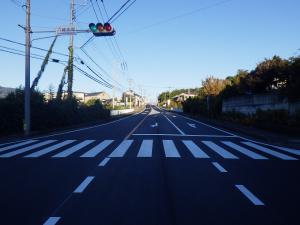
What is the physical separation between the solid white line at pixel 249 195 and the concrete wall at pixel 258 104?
17556 mm

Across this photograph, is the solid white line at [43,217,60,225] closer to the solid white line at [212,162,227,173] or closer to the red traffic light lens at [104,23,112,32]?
the solid white line at [212,162,227,173]

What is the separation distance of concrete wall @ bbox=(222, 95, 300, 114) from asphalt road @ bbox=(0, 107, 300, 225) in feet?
43.9

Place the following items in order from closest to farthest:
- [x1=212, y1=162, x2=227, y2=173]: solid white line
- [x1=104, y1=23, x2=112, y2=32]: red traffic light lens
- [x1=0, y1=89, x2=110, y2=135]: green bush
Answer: [x1=212, y1=162, x2=227, y2=173]: solid white line < [x1=104, y1=23, x2=112, y2=32]: red traffic light lens < [x1=0, y1=89, x2=110, y2=135]: green bush

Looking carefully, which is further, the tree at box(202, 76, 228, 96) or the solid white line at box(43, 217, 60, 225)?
the tree at box(202, 76, 228, 96)

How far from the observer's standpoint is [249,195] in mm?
7758

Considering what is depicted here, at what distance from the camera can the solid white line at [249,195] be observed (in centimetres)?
721

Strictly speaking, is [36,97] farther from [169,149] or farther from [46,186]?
[46,186]

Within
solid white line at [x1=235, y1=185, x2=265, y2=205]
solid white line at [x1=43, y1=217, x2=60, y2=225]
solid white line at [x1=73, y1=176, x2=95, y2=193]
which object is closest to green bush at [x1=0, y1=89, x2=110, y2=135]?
solid white line at [x1=73, y1=176, x2=95, y2=193]

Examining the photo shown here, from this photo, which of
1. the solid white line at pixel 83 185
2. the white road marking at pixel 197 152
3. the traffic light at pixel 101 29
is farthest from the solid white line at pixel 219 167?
the traffic light at pixel 101 29

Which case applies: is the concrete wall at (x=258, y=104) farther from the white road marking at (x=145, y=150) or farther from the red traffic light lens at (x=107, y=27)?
the red traffic light lens at (x=107, y=27)

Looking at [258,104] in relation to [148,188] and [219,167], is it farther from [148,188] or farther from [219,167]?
[148,188]

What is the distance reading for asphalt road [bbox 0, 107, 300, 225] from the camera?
6270 millimetres

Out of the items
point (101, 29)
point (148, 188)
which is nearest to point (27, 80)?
point (101, 29)

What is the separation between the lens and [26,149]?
51.5 feet
